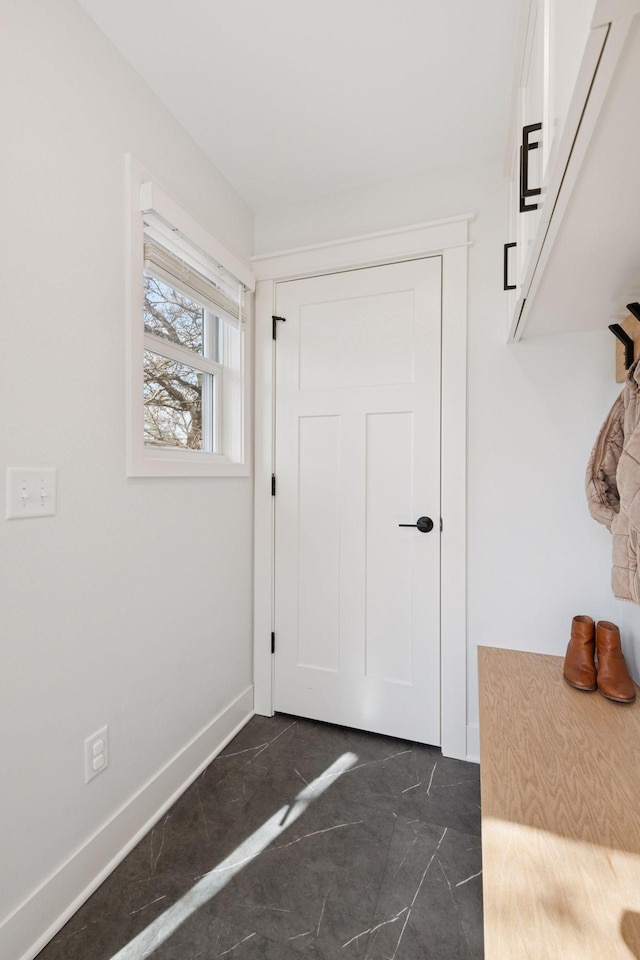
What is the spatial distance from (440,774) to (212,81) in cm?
264

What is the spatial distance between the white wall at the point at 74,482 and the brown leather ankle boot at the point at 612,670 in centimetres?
142

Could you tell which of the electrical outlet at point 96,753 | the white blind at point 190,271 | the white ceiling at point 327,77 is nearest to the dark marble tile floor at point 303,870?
the electrical outlet at point 96,753

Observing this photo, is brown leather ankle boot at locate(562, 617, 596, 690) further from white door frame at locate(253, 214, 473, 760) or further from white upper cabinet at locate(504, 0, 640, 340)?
white upper cabinet at locate(504, 0, 640, 340)

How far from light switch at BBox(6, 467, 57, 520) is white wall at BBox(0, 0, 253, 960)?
0.09 ft

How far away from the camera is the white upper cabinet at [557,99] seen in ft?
1.70

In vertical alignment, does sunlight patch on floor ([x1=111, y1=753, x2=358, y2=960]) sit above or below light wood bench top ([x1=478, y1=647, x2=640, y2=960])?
below

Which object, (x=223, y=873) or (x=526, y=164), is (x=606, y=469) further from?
(x=223, y=873)

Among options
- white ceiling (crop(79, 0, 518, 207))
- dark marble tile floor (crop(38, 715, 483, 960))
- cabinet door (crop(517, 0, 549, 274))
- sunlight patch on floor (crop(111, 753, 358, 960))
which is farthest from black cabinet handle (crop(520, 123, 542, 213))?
sunlight patch on floor (crop(111, 753, 358, 960))

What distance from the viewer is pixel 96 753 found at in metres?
1.34

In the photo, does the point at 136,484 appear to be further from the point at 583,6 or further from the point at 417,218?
the point at 417,218

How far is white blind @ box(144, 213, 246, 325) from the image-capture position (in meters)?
1.57

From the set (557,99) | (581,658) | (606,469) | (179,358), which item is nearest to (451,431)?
(606,469)

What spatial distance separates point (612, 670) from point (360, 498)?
3.58 ft

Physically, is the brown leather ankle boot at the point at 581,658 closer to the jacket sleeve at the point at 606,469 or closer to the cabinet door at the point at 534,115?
the jacket sleeve at the point at 606,469
